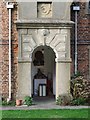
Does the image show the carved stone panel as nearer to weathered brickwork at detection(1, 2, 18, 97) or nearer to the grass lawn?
weathered brickwork at detection(1, 2, 18, 97)

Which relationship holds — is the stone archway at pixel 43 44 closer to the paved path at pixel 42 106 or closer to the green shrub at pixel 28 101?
the green shrub at pixel 28 101

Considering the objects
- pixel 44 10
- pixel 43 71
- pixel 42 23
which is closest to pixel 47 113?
pixel 42 23

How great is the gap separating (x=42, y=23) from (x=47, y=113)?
3785mm

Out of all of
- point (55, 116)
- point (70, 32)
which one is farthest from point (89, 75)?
point (55, 116)

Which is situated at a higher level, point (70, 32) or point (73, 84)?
point (70, 32)

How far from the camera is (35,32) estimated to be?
51.7ft

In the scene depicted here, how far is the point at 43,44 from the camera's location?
51.8 ft

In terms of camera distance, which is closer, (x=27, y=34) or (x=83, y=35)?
(x=27, y=34)

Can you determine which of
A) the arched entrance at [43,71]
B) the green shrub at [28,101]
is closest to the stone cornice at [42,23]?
the green shrub at [28,101]

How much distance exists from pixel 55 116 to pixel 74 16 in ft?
17.5

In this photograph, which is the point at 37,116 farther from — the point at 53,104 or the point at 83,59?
the point at 83,59

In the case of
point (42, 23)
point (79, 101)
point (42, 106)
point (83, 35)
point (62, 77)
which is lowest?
point (42, 106)

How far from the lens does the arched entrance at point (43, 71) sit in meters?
18.7

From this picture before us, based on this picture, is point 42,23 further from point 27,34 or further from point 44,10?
point 27,34
